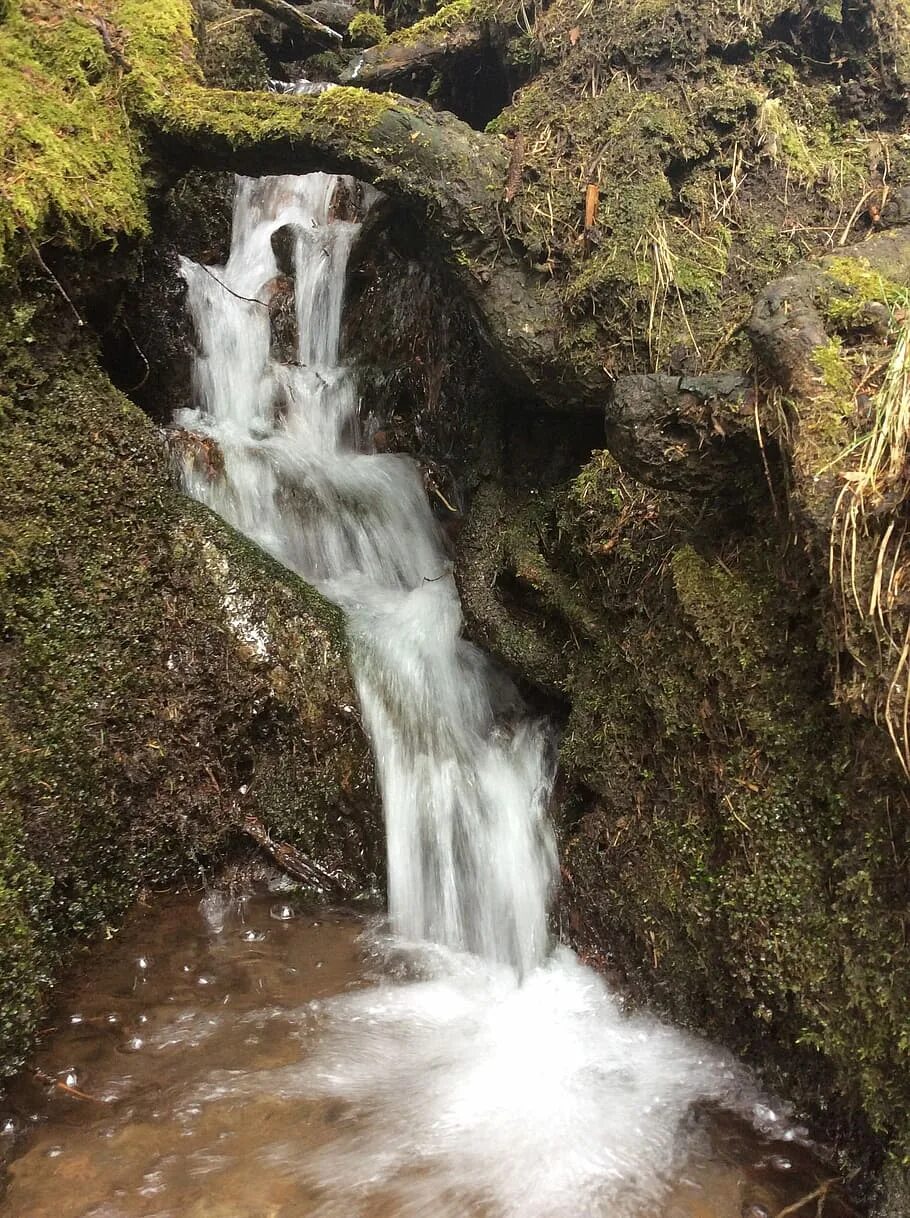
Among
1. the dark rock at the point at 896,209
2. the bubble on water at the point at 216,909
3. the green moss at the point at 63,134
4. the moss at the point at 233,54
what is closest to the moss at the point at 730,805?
the bubble on water at the point at 216,909

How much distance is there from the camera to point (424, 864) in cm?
414

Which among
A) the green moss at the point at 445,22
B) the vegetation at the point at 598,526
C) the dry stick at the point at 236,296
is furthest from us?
the dry stick at the point at 236,296

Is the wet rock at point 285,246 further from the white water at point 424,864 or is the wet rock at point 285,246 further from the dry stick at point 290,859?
the dry stick at point 290,859

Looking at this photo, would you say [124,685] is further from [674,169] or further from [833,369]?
[674,169]

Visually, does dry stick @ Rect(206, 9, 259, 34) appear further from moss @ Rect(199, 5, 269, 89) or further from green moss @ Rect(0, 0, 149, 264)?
green moss @ Rect(0, 0, 149, 264)

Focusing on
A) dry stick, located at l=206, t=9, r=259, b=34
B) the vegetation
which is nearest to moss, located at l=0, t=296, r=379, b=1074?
the vegetation

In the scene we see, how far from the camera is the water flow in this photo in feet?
13.4

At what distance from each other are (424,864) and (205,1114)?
1.59 metres

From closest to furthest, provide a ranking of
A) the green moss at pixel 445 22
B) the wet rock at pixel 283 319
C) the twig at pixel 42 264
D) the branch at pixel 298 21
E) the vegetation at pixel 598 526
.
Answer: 1. the vegetation at pixel 598 526
2. the twig at pixel 42 264
3. the green moss at pixel 445 22
4. the wet rock at pixel 283 319
5. the branch at pixel 298 21

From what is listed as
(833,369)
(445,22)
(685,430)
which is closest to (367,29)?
(445,22)

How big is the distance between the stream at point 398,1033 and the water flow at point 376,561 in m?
0.02

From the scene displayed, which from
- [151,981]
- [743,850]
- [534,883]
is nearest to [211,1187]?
[151,981]

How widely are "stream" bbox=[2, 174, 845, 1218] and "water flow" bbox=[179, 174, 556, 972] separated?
19mm

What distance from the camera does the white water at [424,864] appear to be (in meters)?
2.76
